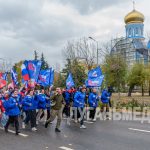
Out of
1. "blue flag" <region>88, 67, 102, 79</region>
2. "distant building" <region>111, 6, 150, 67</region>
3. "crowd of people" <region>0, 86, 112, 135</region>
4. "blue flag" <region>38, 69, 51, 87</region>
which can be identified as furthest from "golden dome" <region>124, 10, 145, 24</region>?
"crowd of people" <region>0, 86, 112, 135</region>

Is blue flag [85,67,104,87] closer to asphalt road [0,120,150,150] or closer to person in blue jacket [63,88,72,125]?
person in blue jacket [63,88,72,125]

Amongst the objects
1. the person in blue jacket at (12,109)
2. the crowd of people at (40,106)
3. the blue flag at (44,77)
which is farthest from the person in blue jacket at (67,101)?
the person in blue jacket at (12,109)

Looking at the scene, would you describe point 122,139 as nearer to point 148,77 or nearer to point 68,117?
point 68,117

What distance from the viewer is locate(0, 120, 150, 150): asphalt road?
927 centimetres

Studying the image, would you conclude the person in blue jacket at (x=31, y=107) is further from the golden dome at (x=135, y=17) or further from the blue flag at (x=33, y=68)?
the golden dome at (x=135, y=17)

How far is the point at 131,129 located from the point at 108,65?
34460 mm

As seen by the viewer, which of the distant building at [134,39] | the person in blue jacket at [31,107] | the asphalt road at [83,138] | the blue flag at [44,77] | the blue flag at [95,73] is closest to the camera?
the asphalt road at [83,138]

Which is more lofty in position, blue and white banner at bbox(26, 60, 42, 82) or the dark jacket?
blue and white banner at bbox(26, 60, 42, 82)

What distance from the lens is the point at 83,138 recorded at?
1059cm

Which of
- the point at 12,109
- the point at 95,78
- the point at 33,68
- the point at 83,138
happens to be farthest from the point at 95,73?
the point at 83,138

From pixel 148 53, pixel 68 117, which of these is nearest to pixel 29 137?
pixel 68 117

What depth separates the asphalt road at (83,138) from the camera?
9268 millimetres

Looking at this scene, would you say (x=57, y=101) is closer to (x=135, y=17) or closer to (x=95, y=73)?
(x=95, y=73)

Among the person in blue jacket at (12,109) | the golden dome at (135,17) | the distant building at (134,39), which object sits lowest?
the person in blue jacket at (12,109)
